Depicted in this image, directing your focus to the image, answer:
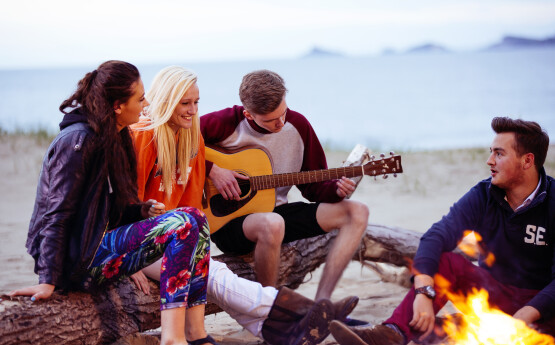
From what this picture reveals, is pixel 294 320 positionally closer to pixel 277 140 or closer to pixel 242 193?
pixel 242 193

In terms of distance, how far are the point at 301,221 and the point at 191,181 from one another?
0.71m

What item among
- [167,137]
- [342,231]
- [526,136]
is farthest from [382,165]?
[167,137]

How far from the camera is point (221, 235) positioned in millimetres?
3787

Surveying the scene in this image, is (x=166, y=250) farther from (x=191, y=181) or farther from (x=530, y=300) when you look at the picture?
(x=530, y=300)

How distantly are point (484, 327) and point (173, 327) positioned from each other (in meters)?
1.59

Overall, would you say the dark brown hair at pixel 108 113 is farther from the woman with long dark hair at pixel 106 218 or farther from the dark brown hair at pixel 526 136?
the dark brown hair at pixel 526 136

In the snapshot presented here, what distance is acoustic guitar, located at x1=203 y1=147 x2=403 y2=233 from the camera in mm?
3848

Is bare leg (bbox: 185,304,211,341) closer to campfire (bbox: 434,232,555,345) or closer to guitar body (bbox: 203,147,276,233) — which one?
guitar body (bbox: 203,147,276,233)

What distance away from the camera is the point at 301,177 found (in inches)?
152

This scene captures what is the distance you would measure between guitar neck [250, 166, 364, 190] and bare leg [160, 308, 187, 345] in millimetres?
1173

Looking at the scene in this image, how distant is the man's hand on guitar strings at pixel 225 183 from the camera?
378 cm

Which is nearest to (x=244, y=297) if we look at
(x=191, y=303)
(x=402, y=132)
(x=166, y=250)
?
(x=191, y=303)

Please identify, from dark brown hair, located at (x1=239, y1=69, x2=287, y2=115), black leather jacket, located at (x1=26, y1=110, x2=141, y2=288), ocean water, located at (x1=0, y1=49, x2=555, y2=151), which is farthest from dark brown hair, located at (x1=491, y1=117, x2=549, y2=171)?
ocean water, located at (x1=0, y1=49, x2=555, y2=151)

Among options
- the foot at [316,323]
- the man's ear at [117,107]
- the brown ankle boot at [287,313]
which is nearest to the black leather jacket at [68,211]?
the man's ear at [117,107]
